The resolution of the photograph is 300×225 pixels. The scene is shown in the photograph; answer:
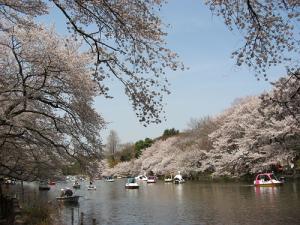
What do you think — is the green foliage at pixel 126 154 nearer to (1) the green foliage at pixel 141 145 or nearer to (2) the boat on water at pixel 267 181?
(1) the green foliage at pixel 141 145

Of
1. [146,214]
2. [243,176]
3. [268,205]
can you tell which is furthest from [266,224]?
[243,176]

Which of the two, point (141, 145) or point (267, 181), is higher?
point (141, 145)

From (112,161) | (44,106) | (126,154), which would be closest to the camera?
(44,106)

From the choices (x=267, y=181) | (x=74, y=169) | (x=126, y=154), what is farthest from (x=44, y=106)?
(x=126, y=154)

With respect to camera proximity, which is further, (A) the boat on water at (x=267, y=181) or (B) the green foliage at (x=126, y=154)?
(B) the green foliage at (x=126, y=154)

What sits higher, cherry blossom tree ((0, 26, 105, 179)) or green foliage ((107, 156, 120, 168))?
green foliage ((107, 156, 120, 168))

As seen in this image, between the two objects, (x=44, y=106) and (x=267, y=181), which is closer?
(x=44, y=106)

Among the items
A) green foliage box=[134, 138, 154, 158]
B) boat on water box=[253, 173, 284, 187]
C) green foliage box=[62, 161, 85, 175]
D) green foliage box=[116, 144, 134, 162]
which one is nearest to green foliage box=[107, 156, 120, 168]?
green foliage box=[116, 144, 134, 162]

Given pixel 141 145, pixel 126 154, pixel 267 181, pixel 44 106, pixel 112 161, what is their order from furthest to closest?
1. pixel 112 161
2. pixel 126 154
3. pixel 141 145
4. pixel 267 181
5. pixel 44 106

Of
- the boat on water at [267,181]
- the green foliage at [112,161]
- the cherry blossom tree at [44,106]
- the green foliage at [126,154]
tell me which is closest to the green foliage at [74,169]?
the cherry blossom tree at [44,106]

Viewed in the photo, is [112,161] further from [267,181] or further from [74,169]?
[74,169]

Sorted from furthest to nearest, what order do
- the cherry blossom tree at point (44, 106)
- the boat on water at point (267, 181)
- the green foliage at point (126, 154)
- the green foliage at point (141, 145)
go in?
the green foliage at point (126, 154) < the green foliage at point (141, 145) < the boat on water at point (267, 181) < the cherry blossom tree at point (44, 106)

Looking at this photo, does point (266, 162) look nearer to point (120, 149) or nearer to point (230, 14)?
point (230, 14)

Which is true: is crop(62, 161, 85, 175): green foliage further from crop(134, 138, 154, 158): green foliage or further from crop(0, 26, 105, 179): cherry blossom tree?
crop(134, 138, 154, 158): green foliage
